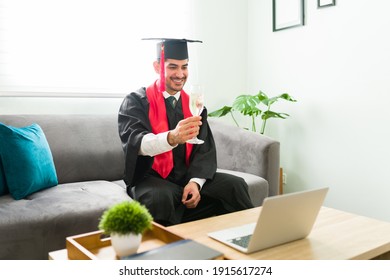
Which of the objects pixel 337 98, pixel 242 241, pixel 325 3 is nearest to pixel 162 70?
pixel 242 241

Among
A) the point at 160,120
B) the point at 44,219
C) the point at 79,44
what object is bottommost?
the point at 44,219

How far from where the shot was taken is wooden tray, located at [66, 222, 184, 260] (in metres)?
1.12

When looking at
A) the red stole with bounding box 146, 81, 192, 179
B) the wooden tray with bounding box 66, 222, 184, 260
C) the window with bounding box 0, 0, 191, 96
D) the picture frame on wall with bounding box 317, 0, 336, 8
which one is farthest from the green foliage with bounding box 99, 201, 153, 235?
the picture frame on wall with bounding box 317, 0, 336, 8

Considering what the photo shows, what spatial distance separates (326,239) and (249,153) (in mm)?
1217

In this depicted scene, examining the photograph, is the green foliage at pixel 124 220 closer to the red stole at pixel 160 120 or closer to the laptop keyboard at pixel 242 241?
the laptop keyboard at pixel 242 241

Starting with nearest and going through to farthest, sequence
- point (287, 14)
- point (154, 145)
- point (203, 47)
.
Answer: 1. point (154, 145)
2. point (287, 14)
3. point (203, 47)

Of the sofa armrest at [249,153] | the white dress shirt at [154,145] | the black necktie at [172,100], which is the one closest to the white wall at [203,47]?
the sofa armrest at [249,153]

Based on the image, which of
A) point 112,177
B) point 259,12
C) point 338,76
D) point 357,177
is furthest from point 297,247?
point 259,12

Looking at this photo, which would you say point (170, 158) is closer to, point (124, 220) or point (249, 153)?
point (249, 153)

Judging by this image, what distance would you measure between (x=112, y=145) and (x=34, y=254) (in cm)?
99

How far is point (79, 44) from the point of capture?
2.68 meters

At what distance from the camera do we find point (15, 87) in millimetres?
2486

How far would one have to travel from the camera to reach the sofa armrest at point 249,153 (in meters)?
2.39

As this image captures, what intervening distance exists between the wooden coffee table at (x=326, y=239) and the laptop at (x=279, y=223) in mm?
23
